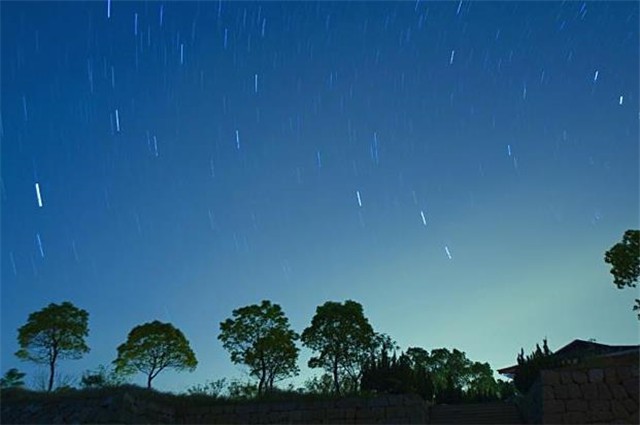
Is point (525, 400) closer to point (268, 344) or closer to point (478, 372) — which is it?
point (268, 344)

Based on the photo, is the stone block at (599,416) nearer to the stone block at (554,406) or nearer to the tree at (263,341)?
the stone block at (554,406)

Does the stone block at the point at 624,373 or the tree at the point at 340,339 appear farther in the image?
the tree at the point at 340,339

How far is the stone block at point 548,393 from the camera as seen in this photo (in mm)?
13734

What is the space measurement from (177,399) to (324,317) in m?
7.35

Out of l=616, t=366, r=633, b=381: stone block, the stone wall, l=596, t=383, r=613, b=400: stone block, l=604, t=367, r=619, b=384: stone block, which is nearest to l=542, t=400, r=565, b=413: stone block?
l=596, t=383, r=613, b=400: stone block

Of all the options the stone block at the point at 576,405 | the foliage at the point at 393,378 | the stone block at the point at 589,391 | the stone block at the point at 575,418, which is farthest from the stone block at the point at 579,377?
the foliage at the point at 393,378

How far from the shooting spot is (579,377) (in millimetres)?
13828

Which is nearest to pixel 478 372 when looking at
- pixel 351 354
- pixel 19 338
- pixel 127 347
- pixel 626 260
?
pixel 351 354

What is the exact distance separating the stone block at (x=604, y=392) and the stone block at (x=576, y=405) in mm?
430

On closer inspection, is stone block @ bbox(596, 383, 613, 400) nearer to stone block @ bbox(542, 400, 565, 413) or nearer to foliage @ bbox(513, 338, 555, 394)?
stone block @ bbox(542, 400, 565, 413)

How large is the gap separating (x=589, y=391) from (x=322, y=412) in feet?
22.8

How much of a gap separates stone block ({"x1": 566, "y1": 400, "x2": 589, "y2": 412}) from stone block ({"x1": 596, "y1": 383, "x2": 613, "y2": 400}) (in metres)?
0.43

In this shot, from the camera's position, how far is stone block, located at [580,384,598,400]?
13609 mm

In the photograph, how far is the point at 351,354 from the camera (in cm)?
2311
